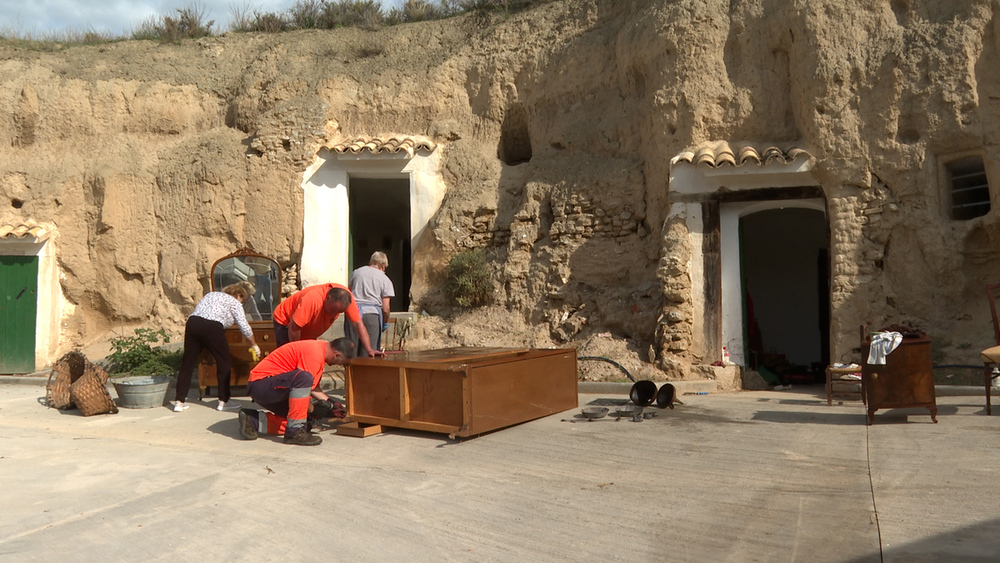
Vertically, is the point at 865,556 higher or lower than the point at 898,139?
lower

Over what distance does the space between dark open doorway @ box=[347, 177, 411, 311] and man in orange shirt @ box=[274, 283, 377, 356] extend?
226 inches

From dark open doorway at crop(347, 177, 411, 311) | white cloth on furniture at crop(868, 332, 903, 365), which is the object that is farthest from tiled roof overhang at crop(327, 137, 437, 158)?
white cloth on furniture at crop(868, 332, 903, 365)

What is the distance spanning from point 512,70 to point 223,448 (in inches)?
355

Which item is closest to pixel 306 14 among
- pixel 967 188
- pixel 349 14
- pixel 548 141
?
pixel 349 14

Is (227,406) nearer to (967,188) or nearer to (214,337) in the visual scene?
(214,337)

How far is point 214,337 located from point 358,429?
2.39 metres

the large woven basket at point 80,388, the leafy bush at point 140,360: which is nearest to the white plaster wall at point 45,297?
the leafy bush at point 140,360

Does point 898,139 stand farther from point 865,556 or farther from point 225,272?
point 225,272

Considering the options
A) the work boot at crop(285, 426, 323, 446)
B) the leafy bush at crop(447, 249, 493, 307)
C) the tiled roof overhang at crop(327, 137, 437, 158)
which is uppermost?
the tiled roof overhang at crop(327, 137, 437, 158)

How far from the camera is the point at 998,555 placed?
320 centimetres

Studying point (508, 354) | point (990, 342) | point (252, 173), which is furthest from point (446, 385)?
point (252, 173)

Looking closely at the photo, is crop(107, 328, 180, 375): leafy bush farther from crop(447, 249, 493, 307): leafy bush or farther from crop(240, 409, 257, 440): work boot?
crop(240, 409, 257, 440): work boot

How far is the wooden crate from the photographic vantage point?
6070 millimetres

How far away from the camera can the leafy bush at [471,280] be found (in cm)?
1147
